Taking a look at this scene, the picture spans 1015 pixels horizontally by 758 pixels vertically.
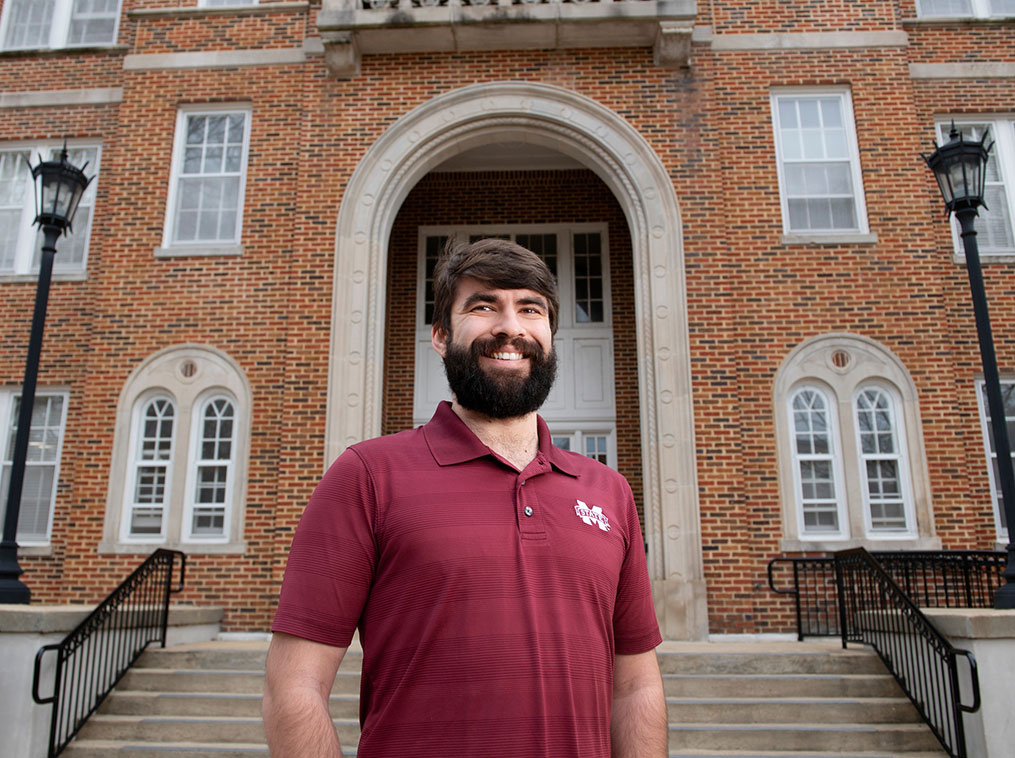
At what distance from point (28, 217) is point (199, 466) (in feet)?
16.1

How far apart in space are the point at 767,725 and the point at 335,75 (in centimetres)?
943

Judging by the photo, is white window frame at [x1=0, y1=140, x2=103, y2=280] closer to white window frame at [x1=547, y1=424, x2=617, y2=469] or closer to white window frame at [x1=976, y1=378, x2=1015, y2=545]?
white window frame at [x1=547, y1=424, x2=617, y2=469]

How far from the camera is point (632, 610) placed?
2035 millimetres

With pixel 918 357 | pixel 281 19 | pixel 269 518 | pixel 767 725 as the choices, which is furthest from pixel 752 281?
pixel 281 19

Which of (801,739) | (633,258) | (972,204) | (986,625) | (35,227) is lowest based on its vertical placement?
(801,739)

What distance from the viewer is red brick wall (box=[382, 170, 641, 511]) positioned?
1266cm

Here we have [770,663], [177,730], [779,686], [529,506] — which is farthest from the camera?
[770,663]

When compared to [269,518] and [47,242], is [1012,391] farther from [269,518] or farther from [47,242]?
[47,242]

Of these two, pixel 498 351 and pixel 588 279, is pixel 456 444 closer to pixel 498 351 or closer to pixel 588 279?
pixel 498 351

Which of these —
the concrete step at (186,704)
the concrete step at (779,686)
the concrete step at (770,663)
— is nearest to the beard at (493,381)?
the concrete step at (186,704)

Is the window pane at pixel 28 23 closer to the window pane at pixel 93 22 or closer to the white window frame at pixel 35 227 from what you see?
the window pane at pixel 93 22

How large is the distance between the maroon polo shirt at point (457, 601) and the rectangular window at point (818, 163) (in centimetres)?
966

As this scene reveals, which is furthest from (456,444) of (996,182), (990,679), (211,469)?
(996,182)

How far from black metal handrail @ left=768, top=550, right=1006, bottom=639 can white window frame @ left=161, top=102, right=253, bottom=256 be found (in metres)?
8.13
